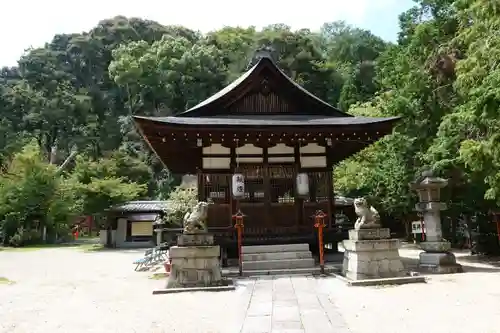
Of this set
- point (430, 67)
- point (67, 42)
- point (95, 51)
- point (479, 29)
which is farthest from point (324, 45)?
point (479, 29)

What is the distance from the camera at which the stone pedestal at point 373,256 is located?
31.1 feet

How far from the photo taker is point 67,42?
7319 cm

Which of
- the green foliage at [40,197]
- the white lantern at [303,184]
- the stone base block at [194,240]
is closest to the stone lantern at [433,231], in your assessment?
the white lantern at [303,184]

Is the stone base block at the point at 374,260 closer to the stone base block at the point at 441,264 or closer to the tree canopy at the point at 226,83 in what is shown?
the stone base block at the point at 441,264

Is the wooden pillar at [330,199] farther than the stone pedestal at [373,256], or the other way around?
the wooden pillar at [330,199]

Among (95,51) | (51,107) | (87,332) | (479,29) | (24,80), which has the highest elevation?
(95,51)

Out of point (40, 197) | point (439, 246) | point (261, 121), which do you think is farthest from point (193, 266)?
point (40, 197)

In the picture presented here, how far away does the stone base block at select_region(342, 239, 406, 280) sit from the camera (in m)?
9.48

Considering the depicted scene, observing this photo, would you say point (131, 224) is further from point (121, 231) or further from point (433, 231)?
point (433, 231)

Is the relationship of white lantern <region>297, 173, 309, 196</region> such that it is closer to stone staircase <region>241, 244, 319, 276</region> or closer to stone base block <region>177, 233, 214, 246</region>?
stone staircase <region>241, 244, 319, 276</region>

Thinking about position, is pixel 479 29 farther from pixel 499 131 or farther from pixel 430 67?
pixel 430 67

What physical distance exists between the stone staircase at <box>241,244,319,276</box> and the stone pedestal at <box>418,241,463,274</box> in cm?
328

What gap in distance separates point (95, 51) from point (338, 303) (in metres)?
73.0

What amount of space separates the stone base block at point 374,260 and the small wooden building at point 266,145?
3.06m
